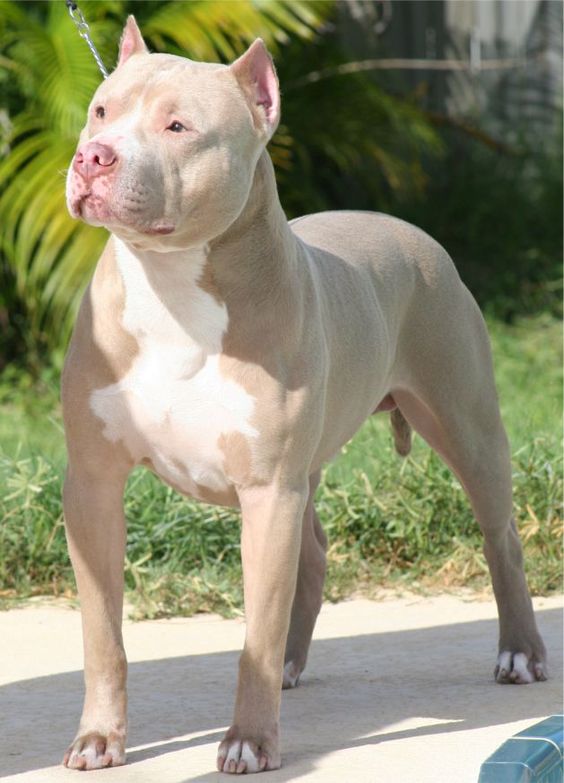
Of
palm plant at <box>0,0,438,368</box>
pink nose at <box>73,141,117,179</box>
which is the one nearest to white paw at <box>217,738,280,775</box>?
pink nose at <box>73,141,117,179</box>

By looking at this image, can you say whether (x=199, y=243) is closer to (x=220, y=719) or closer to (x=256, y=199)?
(x=256, y=199)

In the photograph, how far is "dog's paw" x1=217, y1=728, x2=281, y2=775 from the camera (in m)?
3.33

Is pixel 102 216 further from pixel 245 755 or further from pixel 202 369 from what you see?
pixel 245 755

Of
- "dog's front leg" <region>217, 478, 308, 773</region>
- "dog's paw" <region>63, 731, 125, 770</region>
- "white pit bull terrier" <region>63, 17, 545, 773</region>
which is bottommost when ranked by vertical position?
"dog's paw" <region>63, 731, 125, 770</region>

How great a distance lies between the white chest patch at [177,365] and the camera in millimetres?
3391

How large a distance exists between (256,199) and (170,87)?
0.38 m

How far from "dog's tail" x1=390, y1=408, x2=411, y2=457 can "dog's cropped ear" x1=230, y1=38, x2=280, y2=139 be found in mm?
1556

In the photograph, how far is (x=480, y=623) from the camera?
5109 mm

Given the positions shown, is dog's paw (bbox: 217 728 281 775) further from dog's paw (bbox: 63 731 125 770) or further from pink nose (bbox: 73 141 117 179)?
pink nose (bbox: 73 141 117 179)

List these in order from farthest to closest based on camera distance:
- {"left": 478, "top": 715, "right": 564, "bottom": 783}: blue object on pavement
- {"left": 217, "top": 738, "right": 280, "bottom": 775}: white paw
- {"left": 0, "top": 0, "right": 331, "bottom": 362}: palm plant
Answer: {"left": 0, "top": 0, "right": 331, "bottom": 362}: palm plant < {"left": 217, "top": 738, "right": 280, "bottom": 775}: white paw < {"left": 478, "top": 715, "right": 564, "bottom": 783}: blue object on pavement

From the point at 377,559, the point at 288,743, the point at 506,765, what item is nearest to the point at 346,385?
the point at 288,743

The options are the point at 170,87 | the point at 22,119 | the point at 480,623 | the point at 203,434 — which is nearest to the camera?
the point at 170,87

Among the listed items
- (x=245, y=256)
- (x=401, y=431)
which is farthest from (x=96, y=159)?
(x=401, y=431)

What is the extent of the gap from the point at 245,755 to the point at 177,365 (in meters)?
0.95
